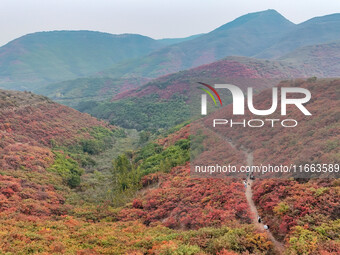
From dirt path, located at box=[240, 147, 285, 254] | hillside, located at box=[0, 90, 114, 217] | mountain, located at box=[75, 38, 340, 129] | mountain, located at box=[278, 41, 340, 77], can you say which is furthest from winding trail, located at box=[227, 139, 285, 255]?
mountain, located at box=[278, 41, 340, 77]

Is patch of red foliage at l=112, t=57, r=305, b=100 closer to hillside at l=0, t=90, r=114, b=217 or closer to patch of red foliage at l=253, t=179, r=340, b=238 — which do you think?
hillside at l=0, t=90, r=114, b=217

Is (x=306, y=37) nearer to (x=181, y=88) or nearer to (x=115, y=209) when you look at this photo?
(x=181, y=88)

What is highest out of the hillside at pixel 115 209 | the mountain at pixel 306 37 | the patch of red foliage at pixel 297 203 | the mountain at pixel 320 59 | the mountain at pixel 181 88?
the mountain at pixel 306 37

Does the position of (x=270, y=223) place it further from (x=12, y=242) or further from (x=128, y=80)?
(x=128, y=80)

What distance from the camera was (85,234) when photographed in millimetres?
13086

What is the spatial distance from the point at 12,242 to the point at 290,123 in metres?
15.6

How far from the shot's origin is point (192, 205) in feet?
52.0

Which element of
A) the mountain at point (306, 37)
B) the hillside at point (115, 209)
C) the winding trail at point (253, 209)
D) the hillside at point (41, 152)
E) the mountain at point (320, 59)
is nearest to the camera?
the winding trail at point (253, 209)

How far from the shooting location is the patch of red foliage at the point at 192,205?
44.2 feet

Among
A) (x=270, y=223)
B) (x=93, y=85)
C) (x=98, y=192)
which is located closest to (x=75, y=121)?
(x=98, y=192)

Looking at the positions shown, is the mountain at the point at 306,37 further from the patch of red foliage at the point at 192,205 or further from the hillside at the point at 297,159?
the patch of red foliage at the point at 192,205

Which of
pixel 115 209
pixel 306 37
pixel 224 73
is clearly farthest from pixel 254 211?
pixel 306 37

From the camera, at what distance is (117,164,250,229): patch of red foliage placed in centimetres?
1346

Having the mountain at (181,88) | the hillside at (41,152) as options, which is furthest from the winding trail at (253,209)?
the mountain at (181,88)
